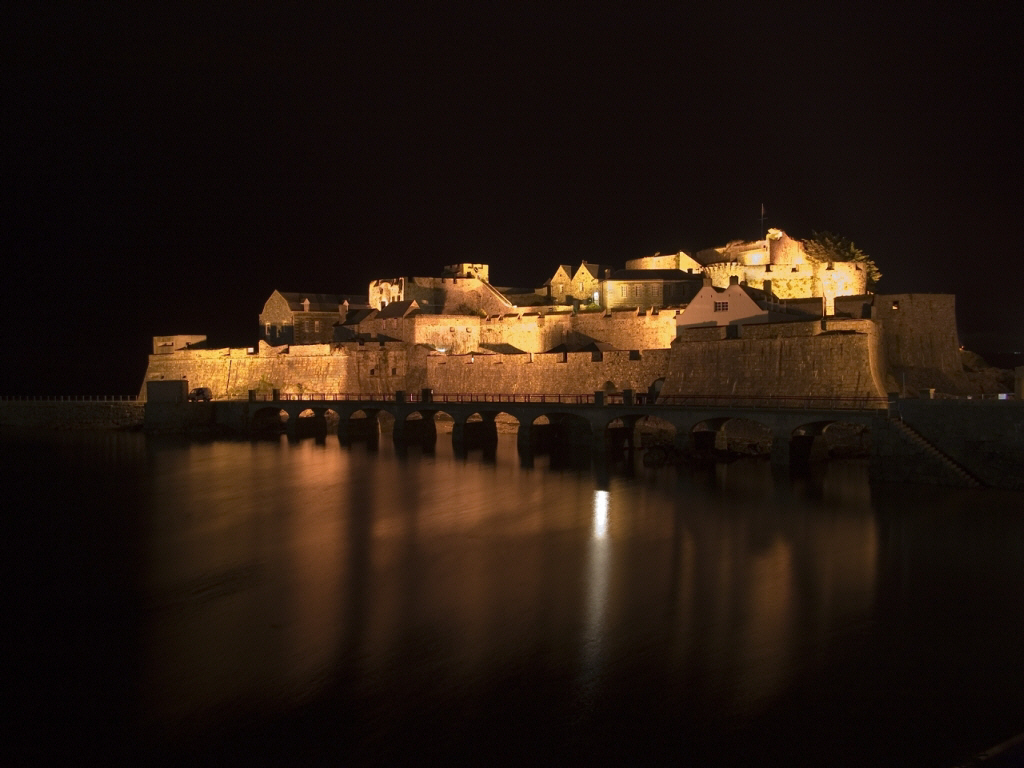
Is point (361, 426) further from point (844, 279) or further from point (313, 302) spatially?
point (844, 279)

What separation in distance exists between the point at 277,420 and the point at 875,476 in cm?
2983

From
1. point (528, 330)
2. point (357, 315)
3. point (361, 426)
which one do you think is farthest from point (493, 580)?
point (357, 315)

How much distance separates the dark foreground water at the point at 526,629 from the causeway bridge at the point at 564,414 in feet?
6.46

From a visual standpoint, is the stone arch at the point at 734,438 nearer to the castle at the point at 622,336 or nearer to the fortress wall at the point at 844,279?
the castle at the point at 622,336

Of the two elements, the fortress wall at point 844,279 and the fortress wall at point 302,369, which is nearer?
the fortress wall at point 844,279

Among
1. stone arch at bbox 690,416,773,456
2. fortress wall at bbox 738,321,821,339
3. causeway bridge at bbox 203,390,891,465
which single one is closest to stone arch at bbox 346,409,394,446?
causeway bridge at bbox 203,390,891,465

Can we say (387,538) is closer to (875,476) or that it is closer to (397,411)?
(875,476)

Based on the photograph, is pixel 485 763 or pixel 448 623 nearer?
pixel 485 763

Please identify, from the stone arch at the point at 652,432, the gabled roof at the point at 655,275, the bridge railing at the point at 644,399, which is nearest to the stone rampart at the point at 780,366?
the bridge railing at the point at 644,399

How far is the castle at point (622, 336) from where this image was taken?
2822 centimetres

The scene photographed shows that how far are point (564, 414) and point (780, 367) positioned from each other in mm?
8709

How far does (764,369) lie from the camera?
28422 millimetres

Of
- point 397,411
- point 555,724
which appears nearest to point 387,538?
point 555,724

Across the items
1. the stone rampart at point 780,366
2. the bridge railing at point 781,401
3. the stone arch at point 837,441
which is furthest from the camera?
the stone rampart at point 780,366
